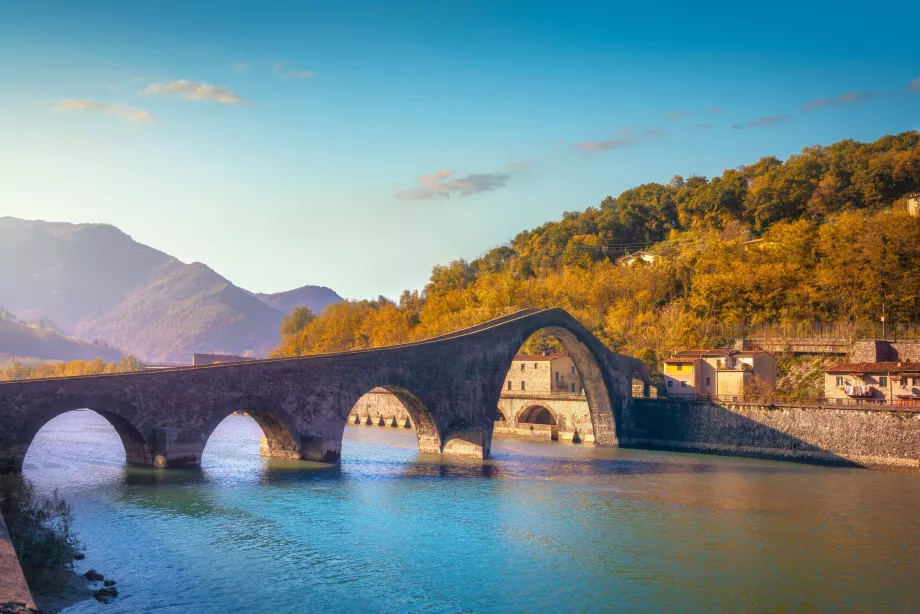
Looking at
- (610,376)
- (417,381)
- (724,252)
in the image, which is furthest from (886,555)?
(724,252)

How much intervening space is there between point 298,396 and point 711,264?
137ft

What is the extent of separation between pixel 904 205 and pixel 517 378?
113ft

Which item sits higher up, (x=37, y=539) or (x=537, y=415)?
(x=537, y=415)

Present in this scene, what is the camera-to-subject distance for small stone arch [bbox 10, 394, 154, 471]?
1019 inches

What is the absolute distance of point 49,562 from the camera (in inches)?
656

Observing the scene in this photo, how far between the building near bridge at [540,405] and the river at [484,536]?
49.8ft

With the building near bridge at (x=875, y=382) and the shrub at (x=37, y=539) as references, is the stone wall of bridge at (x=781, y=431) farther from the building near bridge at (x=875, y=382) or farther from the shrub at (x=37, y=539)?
the shrub at (x=37, y=539)

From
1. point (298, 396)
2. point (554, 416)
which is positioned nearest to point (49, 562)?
point (298, 396)

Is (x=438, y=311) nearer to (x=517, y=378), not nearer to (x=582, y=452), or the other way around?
(x=517, y=378)

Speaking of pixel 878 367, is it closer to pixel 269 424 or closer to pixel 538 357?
pixel 538 357

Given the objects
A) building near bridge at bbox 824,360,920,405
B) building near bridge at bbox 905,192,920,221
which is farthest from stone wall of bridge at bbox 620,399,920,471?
building near bridge at bbox 905,192,920,221

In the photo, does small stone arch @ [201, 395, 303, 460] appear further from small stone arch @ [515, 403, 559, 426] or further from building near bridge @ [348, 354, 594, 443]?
small stone arch @ [515, 403, 559, 426]

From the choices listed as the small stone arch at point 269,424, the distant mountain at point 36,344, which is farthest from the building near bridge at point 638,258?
the distant mountain at point 36,344

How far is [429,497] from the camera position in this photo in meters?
28.7
